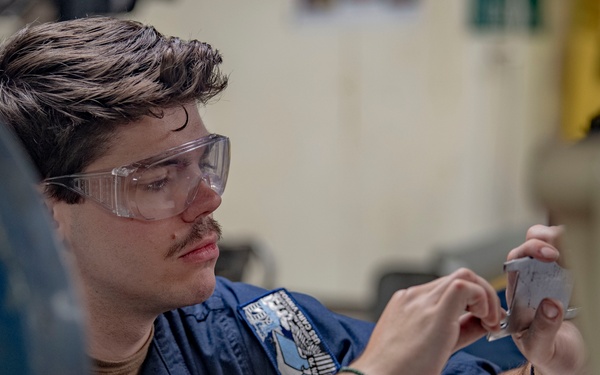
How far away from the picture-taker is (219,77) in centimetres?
146

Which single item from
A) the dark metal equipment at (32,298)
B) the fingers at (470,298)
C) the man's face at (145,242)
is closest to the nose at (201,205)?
the man's face at (145,242)

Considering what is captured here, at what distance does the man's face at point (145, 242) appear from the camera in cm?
132

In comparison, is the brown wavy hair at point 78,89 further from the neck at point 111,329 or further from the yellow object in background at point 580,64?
the yellow object in background at point 580,64

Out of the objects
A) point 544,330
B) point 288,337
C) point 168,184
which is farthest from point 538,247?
point 168,184

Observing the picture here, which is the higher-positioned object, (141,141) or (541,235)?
(141,141)

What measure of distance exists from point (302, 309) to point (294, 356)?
12 cm

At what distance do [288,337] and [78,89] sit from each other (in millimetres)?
582

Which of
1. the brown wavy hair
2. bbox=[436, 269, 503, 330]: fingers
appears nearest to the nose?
the brown wavy hair

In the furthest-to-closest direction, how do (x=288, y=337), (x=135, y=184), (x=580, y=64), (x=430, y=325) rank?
1. (x=288, y=337)
2. (x=135, y=184)
3. (x=430, y=325)
4. (x=580, y=64)

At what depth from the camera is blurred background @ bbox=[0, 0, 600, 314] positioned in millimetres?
4336

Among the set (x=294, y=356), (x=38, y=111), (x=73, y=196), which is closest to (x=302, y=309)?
(x=294, y=356)

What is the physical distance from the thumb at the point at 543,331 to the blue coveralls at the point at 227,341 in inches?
8.8

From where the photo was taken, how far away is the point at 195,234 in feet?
4.40

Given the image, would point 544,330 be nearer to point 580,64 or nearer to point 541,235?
point 541,235
